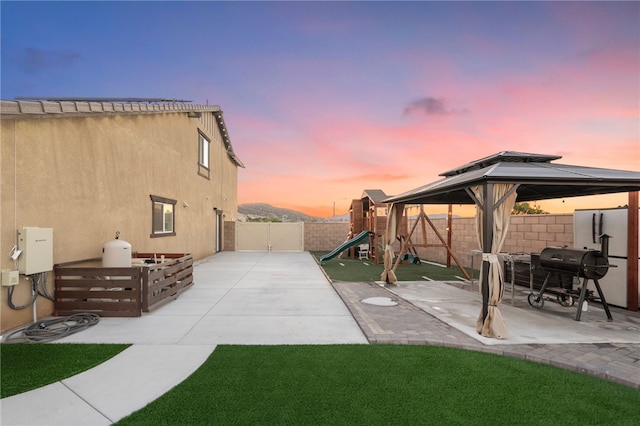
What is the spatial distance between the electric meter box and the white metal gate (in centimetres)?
1494

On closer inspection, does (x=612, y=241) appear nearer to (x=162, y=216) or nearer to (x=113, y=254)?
(x=113, y=254)

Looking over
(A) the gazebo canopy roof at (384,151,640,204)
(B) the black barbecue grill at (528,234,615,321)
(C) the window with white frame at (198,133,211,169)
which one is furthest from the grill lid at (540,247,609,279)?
(C) the window with white frame at (198,133,211,169)

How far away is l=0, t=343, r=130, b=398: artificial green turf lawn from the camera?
3229 mm

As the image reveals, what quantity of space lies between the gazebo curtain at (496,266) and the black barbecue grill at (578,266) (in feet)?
6.44

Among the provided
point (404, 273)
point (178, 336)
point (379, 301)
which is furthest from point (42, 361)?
point (404, 273)

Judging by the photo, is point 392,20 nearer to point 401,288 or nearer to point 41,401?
point 401,288

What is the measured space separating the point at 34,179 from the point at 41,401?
405 cm

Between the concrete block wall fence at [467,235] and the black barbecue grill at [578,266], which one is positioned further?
the concrete block wall fence at [467,235]

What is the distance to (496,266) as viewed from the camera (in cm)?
484

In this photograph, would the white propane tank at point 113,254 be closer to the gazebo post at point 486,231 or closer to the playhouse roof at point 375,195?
the gazebo post at point 486,231

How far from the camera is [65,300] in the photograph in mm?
5738

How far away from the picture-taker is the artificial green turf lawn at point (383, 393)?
262cm

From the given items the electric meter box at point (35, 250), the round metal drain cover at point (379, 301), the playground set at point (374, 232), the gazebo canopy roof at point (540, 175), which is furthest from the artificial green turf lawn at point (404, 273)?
the electric meter box at point (35, 250)

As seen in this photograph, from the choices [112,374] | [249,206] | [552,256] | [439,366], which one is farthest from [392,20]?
[249,206]
